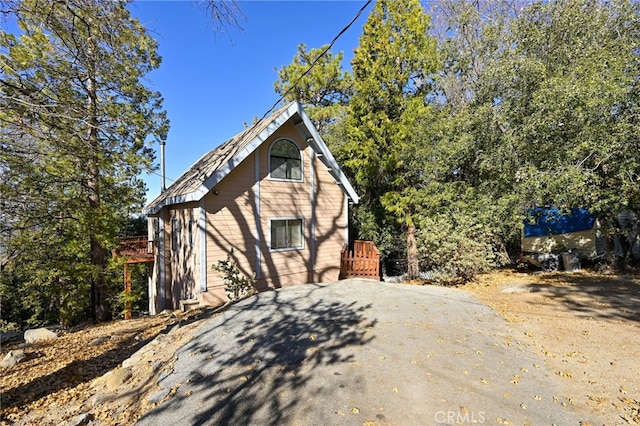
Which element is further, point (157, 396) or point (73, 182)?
point (73, 182)

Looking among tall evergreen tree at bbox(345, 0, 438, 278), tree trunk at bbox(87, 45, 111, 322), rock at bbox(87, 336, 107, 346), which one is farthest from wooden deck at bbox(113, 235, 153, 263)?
tall evergreen tree at bbox(345, 0, 438, 278)

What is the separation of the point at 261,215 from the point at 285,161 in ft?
6.76

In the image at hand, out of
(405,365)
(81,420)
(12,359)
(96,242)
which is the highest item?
(96,242)

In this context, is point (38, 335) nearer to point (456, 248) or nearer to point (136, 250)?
point (136, 250)

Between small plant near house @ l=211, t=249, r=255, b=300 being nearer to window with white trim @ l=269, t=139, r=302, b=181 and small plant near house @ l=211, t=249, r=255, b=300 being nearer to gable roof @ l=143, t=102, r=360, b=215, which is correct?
gable roof @ l=143, t=102, r=360, b=215

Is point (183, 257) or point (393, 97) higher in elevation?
point (393, 97)

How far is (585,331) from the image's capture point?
5207 mm

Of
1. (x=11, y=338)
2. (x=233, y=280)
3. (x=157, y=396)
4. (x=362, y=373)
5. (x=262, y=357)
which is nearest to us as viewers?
(x=157, y=396)

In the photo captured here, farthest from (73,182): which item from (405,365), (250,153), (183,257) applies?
(405,365)

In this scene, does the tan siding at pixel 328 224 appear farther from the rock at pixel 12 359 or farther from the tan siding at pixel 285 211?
the rock at pixel 12 359

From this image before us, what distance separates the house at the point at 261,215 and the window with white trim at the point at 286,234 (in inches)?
1.3

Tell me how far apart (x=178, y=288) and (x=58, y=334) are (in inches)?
139

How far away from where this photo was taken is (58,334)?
8.26 metres

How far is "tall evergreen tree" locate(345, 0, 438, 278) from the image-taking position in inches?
460
